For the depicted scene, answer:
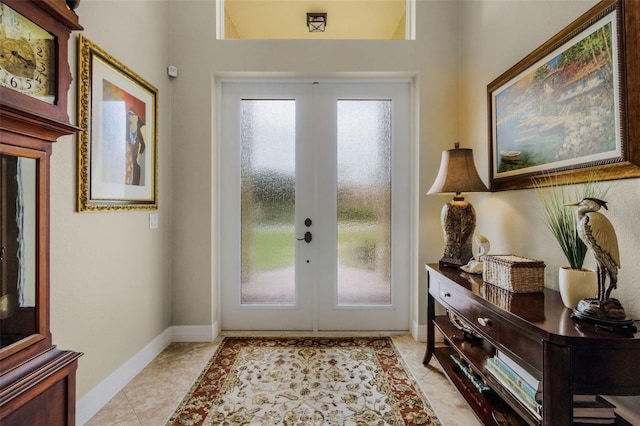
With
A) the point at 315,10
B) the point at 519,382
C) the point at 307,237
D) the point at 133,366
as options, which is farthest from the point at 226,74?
the point at 519,382

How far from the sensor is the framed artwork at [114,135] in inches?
68.4

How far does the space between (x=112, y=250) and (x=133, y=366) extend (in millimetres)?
872

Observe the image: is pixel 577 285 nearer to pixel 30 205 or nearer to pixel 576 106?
pixel 576 106

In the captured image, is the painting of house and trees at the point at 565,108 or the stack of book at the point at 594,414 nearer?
the stack of book at the point at 594,414

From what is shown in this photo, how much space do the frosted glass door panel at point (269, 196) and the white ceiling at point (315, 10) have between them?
0.65m

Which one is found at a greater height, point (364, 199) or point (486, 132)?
point (486, 132)

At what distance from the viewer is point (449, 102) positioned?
273cm

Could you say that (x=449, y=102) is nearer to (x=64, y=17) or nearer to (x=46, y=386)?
(x=64, y=17)

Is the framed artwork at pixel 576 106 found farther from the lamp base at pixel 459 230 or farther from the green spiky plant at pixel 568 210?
the lamp base at pixel 459 230

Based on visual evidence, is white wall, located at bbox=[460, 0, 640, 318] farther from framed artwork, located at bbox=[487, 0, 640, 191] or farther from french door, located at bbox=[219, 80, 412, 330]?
french door, located at bbox=[219, 80, 412, 330]

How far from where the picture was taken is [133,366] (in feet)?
7.11

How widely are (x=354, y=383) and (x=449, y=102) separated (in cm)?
244

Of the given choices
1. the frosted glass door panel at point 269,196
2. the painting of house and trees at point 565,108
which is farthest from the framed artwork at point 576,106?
the frosted glass door panel at point 269,196

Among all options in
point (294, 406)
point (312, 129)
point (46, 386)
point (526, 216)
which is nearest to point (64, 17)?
point (46, 386)
